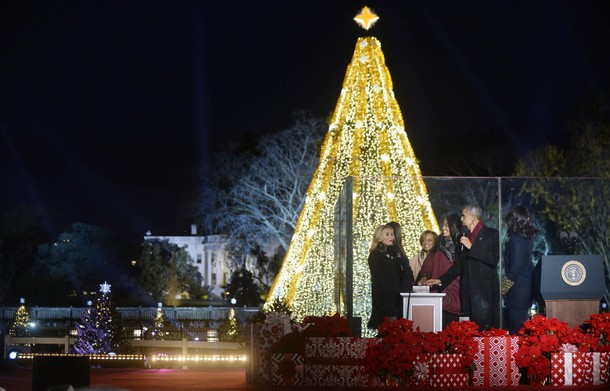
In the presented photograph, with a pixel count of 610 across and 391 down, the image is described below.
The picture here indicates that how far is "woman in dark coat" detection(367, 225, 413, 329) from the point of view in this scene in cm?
1723

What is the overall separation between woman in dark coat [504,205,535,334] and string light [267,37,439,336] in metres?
2.98

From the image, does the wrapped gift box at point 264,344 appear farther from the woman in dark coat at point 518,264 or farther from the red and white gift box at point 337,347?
the woman in dark coat at point 518,264

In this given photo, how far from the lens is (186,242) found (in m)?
104

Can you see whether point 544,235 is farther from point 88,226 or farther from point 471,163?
point 88,226

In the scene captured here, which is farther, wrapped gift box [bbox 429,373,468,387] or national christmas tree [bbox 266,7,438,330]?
national christmas tree [bbox 266,7,438,330]

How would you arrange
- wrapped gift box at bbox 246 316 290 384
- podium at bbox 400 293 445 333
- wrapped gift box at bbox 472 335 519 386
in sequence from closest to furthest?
wrapped gift box at bbox 472 335 519 386 → wrapped gift box at bbox 246 316 290 384 → podium at bbox 400 293 445 333

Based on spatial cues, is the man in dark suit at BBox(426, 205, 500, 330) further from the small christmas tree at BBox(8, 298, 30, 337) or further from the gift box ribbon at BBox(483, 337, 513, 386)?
the small christmas tree at BBox(8, 298, 30, 337)

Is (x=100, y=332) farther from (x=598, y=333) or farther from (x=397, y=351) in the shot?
(x=598, y=333)

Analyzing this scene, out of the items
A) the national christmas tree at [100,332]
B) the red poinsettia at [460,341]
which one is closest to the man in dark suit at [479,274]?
the red poinsettia at [460,341]

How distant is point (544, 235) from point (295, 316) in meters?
9.62

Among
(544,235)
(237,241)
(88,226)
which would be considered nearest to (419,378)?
(544,235)

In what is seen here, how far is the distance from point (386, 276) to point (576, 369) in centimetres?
373

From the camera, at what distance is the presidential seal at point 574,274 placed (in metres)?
16.3

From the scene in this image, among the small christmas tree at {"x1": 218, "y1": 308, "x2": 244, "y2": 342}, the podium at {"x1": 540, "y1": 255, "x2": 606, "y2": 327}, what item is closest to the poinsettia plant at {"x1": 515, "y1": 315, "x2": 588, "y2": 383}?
the podium at {"x1": 540, "y1": 255, "x2": 606, "y2": 327}
